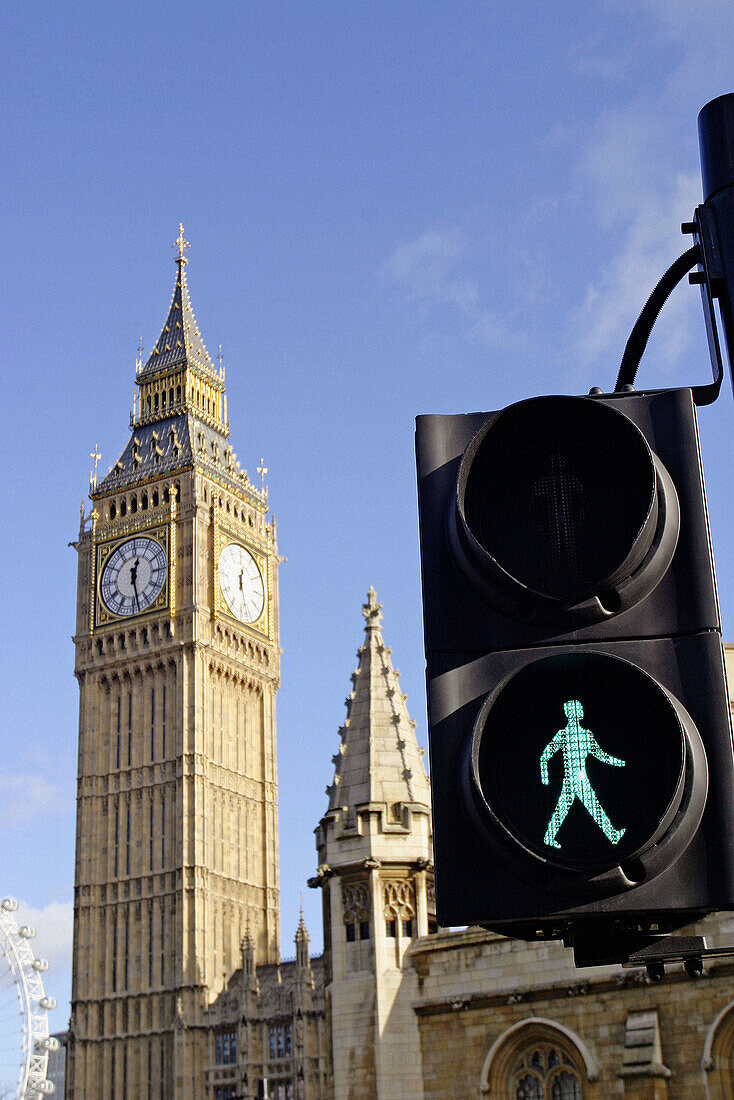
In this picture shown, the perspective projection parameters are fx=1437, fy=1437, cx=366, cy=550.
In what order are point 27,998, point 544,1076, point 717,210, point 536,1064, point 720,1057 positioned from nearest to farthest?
point 717,210
point 720,1057
point 544,1076
point 536,1064
point 27,998

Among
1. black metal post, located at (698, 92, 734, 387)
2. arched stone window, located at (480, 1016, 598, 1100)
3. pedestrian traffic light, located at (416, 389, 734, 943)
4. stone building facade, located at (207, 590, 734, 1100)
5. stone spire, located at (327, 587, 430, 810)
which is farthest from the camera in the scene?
stone spire, located at (327, 587, 430, 810)

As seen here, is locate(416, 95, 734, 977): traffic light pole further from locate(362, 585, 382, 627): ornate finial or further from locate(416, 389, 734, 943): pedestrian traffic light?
locate(362, 585, 382, 627): ornate finial

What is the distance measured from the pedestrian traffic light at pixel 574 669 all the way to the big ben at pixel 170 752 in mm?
75139

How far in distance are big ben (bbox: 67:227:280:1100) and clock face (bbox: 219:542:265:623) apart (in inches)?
5.3

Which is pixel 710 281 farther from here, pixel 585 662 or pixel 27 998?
pixel 27 998

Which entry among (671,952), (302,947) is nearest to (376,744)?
(671,952)

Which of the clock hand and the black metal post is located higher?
the clock hand

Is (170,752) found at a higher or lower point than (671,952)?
higher

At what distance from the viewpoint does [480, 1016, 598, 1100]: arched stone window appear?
738 inches

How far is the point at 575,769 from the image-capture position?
146 inches

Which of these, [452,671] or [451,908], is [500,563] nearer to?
[452,671]

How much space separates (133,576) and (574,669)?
8358 cm

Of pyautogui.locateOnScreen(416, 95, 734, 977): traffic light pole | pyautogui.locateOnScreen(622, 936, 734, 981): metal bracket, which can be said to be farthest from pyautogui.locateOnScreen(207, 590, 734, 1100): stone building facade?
pyautogui.locateOnScreen(416, 95, 734, 977): traffic light pole

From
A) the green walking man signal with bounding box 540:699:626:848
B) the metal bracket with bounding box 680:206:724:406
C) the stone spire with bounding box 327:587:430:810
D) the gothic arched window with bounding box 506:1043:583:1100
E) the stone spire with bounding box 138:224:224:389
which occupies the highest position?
the stone spire with bounding box 138:224:224:389
